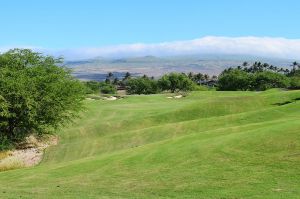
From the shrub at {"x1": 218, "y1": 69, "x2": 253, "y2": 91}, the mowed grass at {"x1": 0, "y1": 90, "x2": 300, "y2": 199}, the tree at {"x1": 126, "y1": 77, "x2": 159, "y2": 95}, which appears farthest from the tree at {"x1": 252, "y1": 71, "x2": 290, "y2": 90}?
the mowed grass at {"x1": 0, "y1": 90, "x2": 300, "y2": 199}

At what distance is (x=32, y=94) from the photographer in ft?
150

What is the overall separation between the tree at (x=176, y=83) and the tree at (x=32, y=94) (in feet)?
435

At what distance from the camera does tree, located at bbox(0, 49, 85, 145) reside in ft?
147

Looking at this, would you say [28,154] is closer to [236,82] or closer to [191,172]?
[191,172]

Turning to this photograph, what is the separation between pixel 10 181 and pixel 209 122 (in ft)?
71.7

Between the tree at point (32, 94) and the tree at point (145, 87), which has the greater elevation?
the tree at point (32, 94)

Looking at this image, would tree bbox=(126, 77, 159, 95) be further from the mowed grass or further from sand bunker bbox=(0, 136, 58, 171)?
the mowed grass

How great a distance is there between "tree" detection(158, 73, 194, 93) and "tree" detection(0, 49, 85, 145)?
435 ft

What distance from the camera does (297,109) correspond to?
135 ft

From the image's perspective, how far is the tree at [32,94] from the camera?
44.7m

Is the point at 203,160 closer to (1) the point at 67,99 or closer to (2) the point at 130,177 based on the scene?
(2) the point at 130,177

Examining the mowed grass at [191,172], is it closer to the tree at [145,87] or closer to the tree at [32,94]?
the tree at [32,94]

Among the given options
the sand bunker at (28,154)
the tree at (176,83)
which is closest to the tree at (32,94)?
the sand bunker at (28,154)

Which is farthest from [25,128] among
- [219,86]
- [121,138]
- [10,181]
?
[219,86]
